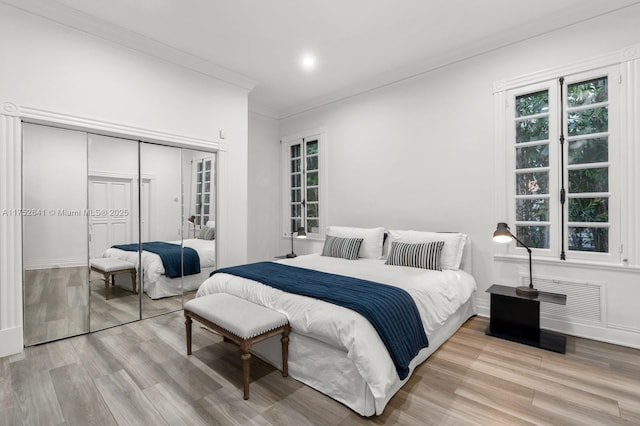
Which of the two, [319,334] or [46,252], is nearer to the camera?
[319,334]

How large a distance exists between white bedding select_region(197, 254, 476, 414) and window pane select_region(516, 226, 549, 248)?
69 cm

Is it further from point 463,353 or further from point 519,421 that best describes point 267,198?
point 519,421

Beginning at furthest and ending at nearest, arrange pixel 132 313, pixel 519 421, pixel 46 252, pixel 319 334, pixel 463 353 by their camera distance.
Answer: pixel 132 313 → pixel 46 252 → pixel 463 353 → pixel 319 334 → pixel 519 421

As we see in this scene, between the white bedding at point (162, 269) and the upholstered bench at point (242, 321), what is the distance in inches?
50.6

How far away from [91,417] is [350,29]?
151 inches

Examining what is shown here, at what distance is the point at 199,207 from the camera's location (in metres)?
3.83

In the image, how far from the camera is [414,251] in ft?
10.9

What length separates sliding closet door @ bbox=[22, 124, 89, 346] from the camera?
271cm

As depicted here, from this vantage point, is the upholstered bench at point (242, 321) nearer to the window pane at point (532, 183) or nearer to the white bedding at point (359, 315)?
the white bedding at point (359, 315)

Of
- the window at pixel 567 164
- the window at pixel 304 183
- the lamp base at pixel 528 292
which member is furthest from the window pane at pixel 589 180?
the window at pixel 304 183

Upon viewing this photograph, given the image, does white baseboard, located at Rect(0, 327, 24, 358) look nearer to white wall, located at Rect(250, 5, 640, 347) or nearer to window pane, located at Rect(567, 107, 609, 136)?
white wall, located at Rect(250, 5, 640, 347)

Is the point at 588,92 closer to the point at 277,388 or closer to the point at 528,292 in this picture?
the point at 528,292

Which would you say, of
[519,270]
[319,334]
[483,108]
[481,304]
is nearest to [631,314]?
[519,270]

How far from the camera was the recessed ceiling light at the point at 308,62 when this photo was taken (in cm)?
374
